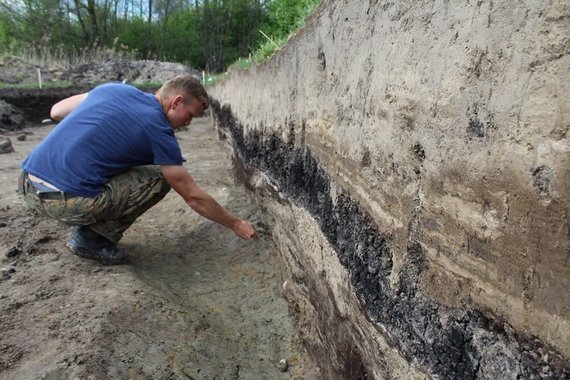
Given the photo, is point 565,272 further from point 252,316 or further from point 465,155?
point 252,316

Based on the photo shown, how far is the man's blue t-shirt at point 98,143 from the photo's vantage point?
109 inches

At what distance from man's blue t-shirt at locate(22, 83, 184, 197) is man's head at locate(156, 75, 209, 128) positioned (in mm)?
82

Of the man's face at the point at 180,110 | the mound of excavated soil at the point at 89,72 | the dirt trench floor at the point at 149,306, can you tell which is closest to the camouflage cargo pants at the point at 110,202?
the dirt trench floor at the point at 149,306

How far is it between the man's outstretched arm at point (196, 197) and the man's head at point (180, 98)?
14.4 inches

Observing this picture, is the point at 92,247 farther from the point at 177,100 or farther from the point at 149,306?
the point at 177,100

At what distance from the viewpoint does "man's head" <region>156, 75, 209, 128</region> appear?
115 inches

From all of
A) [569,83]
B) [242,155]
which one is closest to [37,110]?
[242,155]

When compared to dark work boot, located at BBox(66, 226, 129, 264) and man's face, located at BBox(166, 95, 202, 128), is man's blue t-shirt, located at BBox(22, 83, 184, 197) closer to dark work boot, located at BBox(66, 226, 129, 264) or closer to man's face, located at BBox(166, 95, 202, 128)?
man's face, located at BBox(166, 95, 202, 128)

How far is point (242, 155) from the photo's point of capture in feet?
14.6

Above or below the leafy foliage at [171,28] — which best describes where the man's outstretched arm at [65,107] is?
below

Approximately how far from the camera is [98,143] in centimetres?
278

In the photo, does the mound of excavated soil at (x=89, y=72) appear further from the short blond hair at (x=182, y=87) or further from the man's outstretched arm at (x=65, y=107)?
the short blond hair at (x=182, y=87)

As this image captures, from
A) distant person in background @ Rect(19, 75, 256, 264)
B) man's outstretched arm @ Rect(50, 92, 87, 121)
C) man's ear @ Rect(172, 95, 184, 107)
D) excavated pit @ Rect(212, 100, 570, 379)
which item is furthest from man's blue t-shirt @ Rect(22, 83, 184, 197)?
excavated pit @ Rect(212, 100, 570, 379)

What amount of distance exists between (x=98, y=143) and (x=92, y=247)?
0.67 metres
